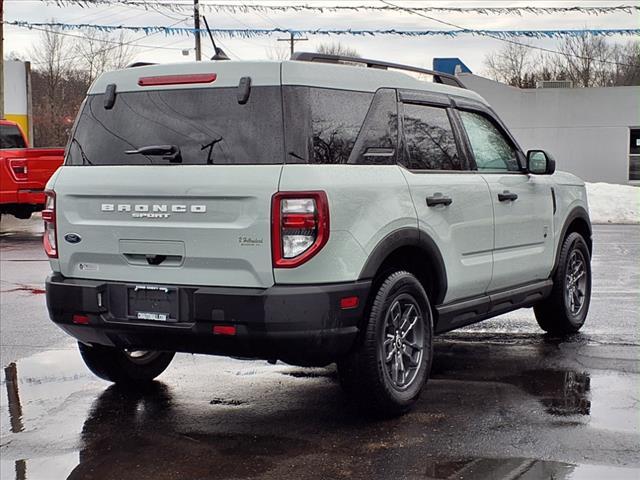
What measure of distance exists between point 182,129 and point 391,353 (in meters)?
1.79

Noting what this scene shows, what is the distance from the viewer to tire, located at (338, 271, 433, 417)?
501 cm

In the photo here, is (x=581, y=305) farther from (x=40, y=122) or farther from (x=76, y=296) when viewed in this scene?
(x=40, y=122)

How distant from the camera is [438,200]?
555 centimetres

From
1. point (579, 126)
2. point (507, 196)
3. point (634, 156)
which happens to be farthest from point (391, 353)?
point (634, 156)

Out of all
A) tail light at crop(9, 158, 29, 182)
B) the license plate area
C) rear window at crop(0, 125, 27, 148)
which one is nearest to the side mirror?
the license plate area

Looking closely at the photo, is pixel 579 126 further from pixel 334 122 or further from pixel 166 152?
pixel 166 152

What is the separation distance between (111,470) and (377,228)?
1915mm

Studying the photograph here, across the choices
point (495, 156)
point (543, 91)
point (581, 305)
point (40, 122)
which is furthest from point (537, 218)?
point (40, 122)

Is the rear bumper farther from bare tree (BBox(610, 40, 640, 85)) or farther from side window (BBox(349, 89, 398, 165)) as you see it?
bare tree (BBox(610, 40, 640, 85))

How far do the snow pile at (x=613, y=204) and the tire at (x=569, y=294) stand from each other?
13.5 m

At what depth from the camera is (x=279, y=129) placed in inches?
189

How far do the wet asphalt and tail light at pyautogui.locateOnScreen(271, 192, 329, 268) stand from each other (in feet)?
3.43

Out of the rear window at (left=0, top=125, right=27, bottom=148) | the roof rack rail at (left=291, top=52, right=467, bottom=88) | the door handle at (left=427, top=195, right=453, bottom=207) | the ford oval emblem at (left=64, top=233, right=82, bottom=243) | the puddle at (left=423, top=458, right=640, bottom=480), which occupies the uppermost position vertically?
the rear window at (left=0, top=125, right=27, bottom=148)

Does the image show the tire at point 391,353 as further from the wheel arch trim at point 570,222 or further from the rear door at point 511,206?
the wheel arch trim at point 570,222
